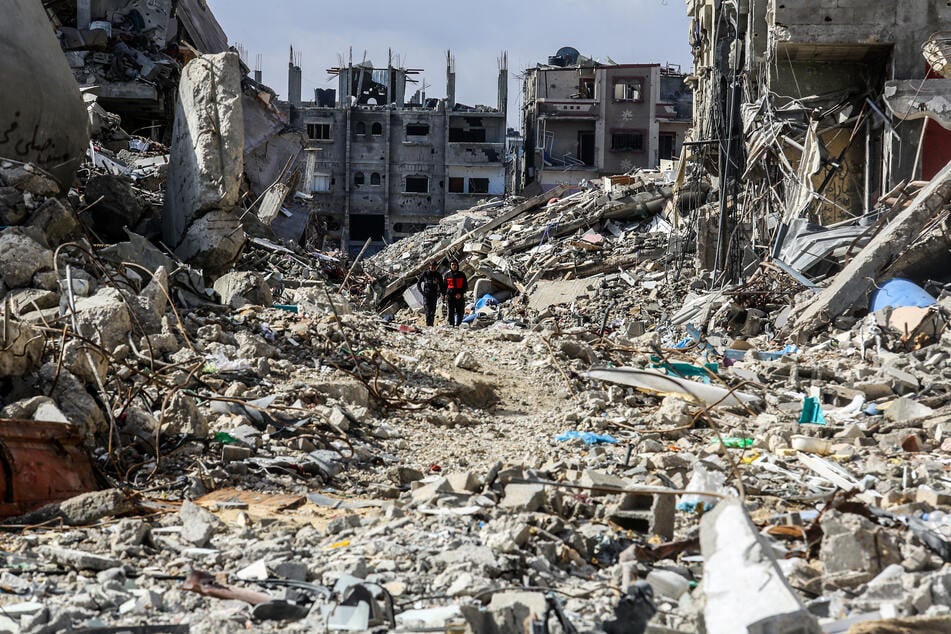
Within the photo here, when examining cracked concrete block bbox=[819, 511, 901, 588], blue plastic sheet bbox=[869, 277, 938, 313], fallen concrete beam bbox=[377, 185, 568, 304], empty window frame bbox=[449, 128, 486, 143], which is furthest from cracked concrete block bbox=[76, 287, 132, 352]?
empty window frame bbox=[449, 128, 486, 143]

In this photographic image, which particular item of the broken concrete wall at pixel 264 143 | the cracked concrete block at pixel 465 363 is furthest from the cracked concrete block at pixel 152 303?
the broken concrete wall at pixel 264 143

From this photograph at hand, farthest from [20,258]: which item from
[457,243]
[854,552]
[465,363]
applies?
[457,243]

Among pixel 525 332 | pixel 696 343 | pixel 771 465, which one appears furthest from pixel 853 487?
pixel 525 332

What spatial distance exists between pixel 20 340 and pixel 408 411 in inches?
127

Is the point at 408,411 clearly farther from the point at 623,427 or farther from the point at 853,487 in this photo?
the point at 853,487

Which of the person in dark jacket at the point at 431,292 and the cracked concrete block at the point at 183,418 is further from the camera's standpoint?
the person in dark jacket at the point at 431,292

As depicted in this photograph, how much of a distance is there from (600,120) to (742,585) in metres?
45.9

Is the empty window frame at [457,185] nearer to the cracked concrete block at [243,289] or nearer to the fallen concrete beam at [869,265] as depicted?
the cracked concrete block at [243,289]

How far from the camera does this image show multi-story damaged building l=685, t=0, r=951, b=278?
48.7ft

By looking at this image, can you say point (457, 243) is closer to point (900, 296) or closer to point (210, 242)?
point (210, 242)

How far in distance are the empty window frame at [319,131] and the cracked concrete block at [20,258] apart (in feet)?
136

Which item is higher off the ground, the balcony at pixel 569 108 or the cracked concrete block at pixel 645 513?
the balcony at pixel 569 108

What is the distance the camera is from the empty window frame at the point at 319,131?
4903 cm

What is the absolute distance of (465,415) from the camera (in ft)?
26.9
